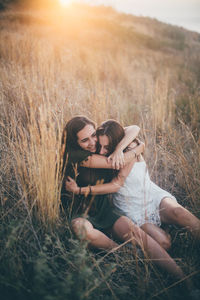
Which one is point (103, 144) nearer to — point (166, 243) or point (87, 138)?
point (87, 138)

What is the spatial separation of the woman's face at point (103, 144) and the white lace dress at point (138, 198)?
1.08 feet

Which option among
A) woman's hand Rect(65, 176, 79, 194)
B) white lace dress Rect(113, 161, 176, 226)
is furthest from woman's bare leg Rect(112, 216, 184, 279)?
woman's hand Rect(65, 176, 79, 194)

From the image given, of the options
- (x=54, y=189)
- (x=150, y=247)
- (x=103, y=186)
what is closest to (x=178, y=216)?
(x=150, y=247)

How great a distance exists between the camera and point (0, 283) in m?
1.08

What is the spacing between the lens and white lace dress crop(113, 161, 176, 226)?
5.78 ft

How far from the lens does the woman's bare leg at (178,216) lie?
1.55 metres

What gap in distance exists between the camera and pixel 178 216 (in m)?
1.59

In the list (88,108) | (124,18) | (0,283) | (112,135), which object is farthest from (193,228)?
(124,18)

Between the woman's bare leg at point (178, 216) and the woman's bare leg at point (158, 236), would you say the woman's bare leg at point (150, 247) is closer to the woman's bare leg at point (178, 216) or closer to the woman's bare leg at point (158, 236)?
the woman's bare leg at point (158, 236)

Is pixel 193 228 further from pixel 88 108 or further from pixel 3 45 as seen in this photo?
pixel 3 45

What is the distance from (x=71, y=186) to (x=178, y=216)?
94 centimetres

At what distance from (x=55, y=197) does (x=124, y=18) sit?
22.2 m

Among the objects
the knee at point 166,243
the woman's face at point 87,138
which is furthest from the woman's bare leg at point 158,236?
the woman's face at point 87,138

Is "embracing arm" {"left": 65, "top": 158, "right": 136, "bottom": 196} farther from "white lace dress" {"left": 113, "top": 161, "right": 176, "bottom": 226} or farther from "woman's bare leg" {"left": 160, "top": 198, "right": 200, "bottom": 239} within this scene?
"woman's bare leg" {"left": 160, "top": 198, "right": 200, "bottom": 239}
